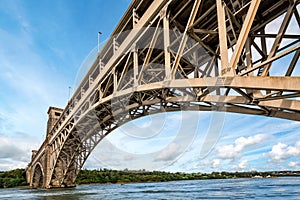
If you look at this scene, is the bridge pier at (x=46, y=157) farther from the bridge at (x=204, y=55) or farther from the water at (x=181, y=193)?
the bridge at (x=204, y=55)

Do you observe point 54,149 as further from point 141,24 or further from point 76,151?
point 141,24

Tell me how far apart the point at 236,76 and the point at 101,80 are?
33.4ft

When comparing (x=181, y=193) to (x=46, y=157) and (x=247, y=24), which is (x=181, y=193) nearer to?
(x=247, y=24)

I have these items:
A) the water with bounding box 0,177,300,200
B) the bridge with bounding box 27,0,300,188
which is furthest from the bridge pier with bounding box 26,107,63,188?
the bridge with bounding box 27,0,300,188

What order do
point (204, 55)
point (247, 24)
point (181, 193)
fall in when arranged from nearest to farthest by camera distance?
point (247, 24) → point (204, 55) → point (181, 193)

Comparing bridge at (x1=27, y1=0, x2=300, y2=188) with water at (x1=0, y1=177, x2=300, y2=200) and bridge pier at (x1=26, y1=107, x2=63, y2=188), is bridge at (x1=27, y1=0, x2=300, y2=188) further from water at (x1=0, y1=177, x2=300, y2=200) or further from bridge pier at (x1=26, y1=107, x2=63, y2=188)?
bridge pier at (x1=26, y1=107, x2=63, y2=188)

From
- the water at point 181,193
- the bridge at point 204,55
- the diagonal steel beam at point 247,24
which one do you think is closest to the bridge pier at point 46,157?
the water at point 181,193

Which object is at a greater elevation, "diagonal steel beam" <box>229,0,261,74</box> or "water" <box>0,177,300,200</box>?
"diagonal steel beam" <box>229,0,261,74</box>

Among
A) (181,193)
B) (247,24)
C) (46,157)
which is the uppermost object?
(46,157)

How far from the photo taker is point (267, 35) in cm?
704

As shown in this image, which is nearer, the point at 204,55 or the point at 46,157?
the point at 204,55

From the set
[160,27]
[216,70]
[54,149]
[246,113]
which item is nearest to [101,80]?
[160,27]

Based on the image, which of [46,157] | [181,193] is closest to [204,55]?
[181,193]

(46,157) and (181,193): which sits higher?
(46,157)
